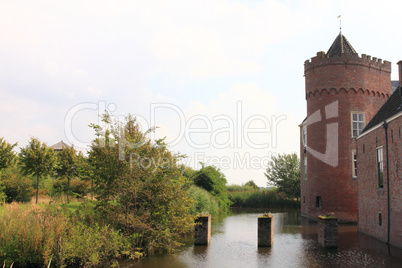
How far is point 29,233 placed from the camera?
10539 mm

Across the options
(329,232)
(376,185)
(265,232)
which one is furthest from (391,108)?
(265,232)

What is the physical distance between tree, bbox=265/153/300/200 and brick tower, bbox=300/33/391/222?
765 inches

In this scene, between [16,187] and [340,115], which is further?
[16,187]

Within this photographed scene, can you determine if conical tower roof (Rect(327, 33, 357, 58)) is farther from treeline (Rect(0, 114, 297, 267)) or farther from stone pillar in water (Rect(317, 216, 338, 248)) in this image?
treeline (Rect(0, 114, 297, 267))

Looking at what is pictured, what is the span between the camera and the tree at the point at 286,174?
44.2 metres

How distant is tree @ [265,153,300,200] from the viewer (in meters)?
44.2

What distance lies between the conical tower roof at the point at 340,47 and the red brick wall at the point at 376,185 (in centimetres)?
838

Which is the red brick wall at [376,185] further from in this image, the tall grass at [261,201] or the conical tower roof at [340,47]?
the tall grass at [261,201]

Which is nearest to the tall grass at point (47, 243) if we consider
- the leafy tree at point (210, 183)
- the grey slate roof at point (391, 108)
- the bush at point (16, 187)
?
the grey slate roof at point (391, 108)

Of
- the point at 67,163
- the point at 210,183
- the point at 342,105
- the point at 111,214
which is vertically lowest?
the point at 111,214

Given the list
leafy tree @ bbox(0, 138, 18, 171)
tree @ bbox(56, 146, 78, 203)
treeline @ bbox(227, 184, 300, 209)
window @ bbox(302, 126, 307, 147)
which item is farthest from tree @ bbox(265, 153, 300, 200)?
leafy tree @ bbox(0, 138, 18, 171)

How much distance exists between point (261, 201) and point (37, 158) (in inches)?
951

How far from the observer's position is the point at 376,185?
16.6 m

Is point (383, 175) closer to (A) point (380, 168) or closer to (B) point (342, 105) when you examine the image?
(A) point (380, 168)
